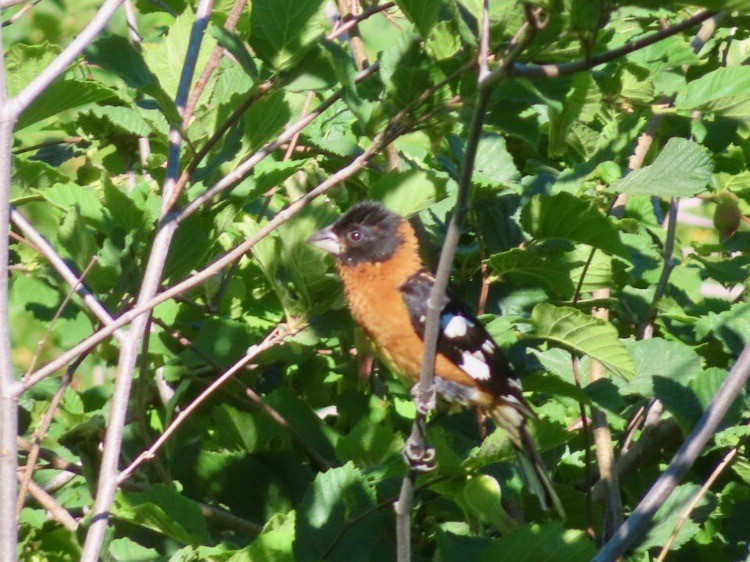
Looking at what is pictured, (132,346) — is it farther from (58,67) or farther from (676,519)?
(676,519)

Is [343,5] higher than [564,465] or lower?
higher

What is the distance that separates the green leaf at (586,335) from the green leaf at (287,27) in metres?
0.80

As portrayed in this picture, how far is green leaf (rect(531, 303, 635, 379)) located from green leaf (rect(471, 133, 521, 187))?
15.5 inches

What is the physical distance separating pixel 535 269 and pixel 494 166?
0.97 ft

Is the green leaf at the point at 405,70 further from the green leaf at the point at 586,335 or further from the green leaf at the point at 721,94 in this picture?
the green leaf at the point at 721,94

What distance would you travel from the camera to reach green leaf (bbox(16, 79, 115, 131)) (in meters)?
2.27

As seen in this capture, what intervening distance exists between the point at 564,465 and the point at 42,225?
199 centimetres

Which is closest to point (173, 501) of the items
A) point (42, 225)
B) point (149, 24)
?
point (42, 225)

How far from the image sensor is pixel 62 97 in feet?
7.55

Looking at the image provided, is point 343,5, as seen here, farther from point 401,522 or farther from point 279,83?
point 401,522

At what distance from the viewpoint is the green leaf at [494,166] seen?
2779mm

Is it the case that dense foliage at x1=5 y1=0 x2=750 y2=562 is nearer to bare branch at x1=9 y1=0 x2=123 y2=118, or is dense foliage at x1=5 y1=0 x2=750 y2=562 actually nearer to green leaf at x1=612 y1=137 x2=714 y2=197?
green leaf at x1=612 y1=137 x2=714 y2=197

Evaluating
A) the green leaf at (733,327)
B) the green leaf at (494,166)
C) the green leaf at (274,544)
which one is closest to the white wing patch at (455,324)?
the green leaf at (494,166)

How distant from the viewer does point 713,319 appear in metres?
2.68
